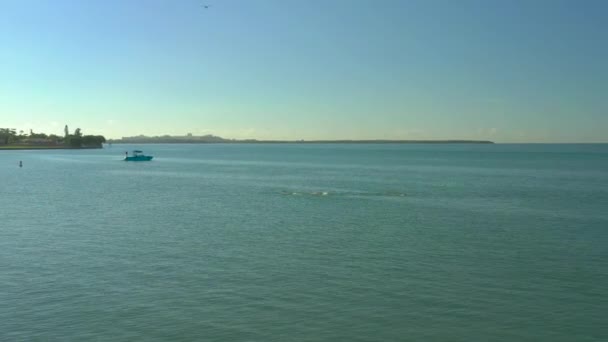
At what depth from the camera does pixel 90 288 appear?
2836 centimetres

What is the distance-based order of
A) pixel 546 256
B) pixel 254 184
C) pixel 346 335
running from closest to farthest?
pixel 346 335
pixel 546 256
pixel 254 184

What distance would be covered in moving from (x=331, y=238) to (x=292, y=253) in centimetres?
644

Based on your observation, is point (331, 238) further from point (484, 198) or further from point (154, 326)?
point (484, 198)

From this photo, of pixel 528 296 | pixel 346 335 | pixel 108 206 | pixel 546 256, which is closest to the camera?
pixel 346 335

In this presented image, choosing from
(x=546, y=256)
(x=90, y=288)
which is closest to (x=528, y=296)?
(x=546, y=256)

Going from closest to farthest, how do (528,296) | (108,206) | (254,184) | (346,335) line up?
(346,335) → (528,296) → (108,206) → (254,184)

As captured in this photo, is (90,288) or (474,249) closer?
(90,288)

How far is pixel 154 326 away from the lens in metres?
23.1

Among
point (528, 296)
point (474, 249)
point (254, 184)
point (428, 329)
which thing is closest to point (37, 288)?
point (428, 329)

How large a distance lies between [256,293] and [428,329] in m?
9.00

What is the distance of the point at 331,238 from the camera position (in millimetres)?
42562

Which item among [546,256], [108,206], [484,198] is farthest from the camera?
[484,198]

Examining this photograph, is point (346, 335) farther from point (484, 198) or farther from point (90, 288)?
point (484, 198)

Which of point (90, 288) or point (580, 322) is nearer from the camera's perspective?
point (580, 322)
